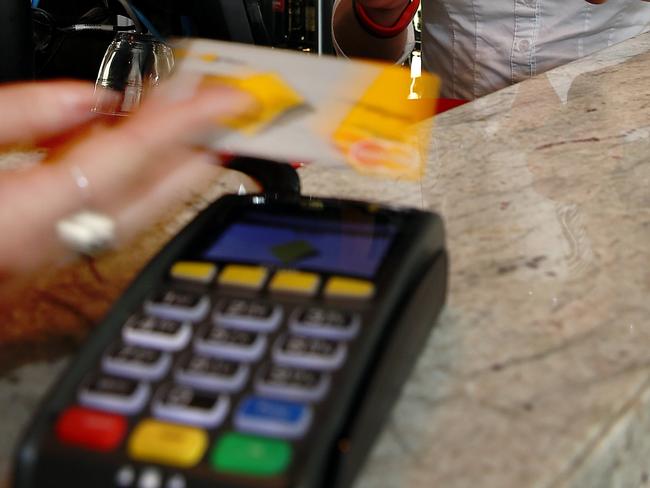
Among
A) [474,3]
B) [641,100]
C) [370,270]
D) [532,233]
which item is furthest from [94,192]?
[474,3]

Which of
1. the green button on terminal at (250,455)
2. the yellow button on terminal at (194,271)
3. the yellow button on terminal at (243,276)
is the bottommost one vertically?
the green button on terminal at (250,455)

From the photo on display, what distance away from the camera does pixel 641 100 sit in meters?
0.85

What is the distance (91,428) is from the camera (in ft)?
0.96

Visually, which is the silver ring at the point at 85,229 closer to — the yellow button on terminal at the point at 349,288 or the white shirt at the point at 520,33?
the yellow button on terminal at the point at 349,288

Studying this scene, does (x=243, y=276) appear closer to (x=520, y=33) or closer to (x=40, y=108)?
(x=40, y=108)

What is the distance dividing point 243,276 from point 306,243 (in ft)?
0.13

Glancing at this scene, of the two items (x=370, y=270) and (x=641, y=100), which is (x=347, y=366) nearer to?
(x=370, y=270)

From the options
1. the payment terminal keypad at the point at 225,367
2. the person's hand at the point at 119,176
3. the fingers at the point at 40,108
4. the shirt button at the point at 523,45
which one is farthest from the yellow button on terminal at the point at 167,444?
the shirt button at the point at 523,45

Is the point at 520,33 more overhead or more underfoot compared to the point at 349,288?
more underfoot

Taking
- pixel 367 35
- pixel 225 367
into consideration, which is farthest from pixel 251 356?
pixel 367 35

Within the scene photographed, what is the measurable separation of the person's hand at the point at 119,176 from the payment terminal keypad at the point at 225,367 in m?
0.04

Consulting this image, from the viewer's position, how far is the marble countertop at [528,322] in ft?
1.11

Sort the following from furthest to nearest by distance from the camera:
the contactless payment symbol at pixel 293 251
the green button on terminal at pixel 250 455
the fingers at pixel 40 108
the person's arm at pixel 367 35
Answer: the person's arm at pixel 367 35, the fingers at pixel 40 108, the contactless payment symbol at pixel 293 251, the green button on terminal at pixel 250 455

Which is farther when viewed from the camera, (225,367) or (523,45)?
(523,45)
